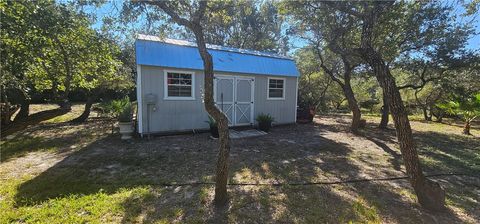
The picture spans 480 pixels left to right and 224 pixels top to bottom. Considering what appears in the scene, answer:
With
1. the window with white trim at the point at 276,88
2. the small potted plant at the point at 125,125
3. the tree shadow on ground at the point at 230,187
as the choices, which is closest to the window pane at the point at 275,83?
the window with white trim at the point at 276,88

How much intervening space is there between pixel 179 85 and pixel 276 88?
444 cm

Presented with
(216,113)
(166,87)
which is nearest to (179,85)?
(166,87)

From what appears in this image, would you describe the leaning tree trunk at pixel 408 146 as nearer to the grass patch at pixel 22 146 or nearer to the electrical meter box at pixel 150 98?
the electrical meter box at pixel 150 98

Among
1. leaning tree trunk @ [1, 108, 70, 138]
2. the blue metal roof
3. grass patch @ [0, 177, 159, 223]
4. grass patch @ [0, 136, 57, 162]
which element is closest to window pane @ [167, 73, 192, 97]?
the blue metal roof

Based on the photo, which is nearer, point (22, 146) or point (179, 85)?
point (22, 146)

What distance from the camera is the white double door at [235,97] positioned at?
9062 millimetres

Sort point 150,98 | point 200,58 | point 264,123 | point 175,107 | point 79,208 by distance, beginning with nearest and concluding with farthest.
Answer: point 79,208, point 150,98, point 175,107, point 200,58, point 264,123

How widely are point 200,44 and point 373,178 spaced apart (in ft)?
13.4

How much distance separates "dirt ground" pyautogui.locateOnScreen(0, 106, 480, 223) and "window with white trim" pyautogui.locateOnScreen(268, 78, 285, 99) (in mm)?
3449

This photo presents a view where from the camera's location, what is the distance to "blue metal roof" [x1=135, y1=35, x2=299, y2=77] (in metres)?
7.64

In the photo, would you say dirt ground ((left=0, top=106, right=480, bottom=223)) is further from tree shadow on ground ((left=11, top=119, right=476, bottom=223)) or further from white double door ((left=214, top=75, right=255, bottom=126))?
white double door ((left=214, top=75, right=255, bottom=126))

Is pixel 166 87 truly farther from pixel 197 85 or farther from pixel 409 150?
pixel 409 150

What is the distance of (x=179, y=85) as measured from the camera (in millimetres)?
8281

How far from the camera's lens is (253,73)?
961cm
